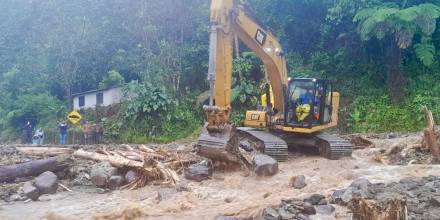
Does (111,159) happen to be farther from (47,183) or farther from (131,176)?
(47,183)

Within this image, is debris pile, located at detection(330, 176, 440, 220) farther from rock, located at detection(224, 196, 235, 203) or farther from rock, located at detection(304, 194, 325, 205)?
rock, located at detection(224, 196, 235, 203)

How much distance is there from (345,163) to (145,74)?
17.7 metres

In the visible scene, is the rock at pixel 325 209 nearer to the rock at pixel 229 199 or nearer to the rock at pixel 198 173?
the rock at pixel 229 199

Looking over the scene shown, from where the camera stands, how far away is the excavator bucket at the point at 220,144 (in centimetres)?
959

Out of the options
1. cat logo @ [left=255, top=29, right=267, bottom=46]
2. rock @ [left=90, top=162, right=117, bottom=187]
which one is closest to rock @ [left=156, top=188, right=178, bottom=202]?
rock @ [left=90, top=162, right=117, bottom=187]

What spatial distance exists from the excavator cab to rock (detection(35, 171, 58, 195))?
219 inches

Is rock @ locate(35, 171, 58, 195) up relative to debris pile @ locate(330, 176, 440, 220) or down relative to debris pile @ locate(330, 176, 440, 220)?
down

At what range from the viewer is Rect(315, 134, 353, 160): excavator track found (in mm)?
11203

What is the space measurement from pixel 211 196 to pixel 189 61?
18049 millimetres

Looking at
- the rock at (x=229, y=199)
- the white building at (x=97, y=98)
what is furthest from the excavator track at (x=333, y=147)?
the white building at (x=97, y=98)

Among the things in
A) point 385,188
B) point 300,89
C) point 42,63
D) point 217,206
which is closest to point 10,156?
point 217,206

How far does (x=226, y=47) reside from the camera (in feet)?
33.8

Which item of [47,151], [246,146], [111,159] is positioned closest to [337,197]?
[246,146]

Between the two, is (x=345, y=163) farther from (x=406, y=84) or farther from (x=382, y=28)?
(x=406, y=84)
